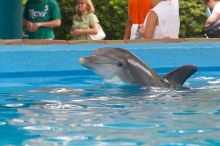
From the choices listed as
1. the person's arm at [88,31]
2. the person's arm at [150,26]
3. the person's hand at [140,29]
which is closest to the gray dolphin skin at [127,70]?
the person's arm at [150,26]

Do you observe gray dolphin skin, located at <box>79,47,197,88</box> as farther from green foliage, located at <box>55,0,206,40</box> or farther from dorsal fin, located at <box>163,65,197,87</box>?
green foliage, located at <box>55,0,206,40</box>

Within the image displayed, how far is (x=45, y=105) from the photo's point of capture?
18.6 feet

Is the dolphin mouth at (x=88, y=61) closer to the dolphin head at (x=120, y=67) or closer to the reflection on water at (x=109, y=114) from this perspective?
the dolphin head at (x=120, y=67)

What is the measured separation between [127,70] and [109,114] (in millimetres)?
1510

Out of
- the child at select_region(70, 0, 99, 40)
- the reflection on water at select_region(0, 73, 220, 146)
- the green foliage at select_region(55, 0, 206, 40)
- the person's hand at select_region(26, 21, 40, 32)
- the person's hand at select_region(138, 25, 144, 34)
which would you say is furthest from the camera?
the green foliage at select_region(55, 0, 206, 40)

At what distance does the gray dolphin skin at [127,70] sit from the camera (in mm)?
6539

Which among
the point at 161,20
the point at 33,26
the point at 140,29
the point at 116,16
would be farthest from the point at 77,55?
the point at 116,16

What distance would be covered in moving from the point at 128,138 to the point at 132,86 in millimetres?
2378

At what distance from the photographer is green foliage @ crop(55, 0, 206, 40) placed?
16344 mm

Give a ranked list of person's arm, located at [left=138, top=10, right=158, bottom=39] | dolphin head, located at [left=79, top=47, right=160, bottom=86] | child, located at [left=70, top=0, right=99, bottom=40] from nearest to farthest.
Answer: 1. dolphin head, located at [left=79, top=47, right=160, bottom=86]
2. person's arm, located at [left=138, top=10, right=158, bottom=39]
3. child, located at [left=70, top=0, right=99, bottom=40]

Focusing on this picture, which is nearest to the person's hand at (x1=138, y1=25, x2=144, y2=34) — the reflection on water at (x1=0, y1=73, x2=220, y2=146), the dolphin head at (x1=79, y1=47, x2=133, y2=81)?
the reflection on water at (x1=0, y1=73, x2=220, y2=146)

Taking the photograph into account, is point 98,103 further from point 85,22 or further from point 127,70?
point 85,22

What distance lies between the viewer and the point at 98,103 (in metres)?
5.80

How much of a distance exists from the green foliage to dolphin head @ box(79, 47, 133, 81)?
949 centimetres
